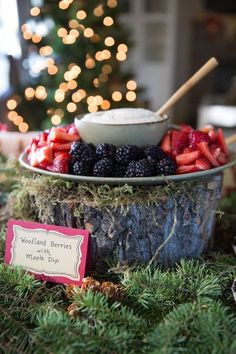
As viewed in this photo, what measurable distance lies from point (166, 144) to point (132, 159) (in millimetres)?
126

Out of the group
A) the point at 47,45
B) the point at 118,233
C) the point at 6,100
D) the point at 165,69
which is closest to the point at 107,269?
the point at 118,233

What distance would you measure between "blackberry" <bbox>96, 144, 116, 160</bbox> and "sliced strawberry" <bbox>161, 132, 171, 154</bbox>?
0.14 meters

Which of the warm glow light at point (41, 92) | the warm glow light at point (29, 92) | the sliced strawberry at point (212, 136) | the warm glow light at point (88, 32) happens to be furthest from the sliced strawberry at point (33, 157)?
the warm glow light at point (29, 92)

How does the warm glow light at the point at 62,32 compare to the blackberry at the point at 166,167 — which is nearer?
the blackberry at the point at 166,167

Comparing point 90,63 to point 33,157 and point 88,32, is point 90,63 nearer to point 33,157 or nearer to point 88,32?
point 88,32

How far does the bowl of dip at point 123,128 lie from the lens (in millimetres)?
1059

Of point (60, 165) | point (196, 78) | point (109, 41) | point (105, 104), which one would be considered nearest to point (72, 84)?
point (105, 104)

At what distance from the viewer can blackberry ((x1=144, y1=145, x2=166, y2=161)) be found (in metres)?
1.02

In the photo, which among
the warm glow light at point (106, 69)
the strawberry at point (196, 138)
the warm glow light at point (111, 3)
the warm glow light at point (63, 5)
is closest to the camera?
the strawberry at point (196, 138)

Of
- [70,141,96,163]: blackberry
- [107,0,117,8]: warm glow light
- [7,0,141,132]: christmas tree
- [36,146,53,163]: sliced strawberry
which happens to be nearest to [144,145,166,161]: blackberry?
[70,141,96,163]: blackberry

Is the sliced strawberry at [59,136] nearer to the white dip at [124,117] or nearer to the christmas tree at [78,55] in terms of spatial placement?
the white dip at [124,117]

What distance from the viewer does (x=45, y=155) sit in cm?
106

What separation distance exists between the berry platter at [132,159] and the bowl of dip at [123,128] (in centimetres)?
3

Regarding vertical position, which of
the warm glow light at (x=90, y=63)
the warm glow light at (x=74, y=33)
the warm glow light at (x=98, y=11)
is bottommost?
the warm glow light at (x=90, y=63)
